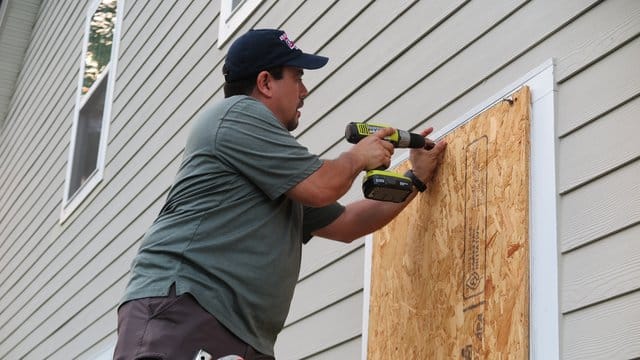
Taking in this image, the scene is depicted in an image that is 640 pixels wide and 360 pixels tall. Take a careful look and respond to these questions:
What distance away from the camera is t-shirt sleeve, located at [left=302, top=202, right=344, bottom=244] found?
3.68 meters

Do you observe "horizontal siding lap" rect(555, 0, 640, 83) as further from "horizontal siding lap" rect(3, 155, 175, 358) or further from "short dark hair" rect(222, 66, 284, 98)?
"horizontal siding lap" rect(3, 155, 175, 358)

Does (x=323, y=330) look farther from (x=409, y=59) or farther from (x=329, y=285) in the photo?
(x=409, y=59)

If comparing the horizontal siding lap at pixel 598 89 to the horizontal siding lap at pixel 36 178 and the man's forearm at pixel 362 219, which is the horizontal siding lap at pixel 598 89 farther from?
the horizontal siding lap at pixel 36 178

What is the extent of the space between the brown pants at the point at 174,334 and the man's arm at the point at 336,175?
488 millimetres

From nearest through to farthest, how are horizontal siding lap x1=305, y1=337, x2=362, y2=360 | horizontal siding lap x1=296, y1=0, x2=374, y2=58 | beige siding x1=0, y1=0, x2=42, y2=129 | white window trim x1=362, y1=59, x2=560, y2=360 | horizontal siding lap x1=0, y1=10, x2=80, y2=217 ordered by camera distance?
white window trim x1=362, y1=59, x2=560, y2=360 → horizontal siding lap x1=305, y1=337, x2=362, y2=360 → horizontal siding lap x1=296, y1=0, x2=374, y2=58 → horizontal siding lap x1=0, y1=10, x2=80, y2=217 → beige siding x1=0, y1=0, x2=42, y2=129

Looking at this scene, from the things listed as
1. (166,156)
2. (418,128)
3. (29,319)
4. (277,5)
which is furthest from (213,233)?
(29,319)

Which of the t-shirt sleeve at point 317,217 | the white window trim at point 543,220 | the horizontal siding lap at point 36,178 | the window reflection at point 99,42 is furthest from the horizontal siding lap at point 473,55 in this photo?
the horizontal siding lap at point 36,178

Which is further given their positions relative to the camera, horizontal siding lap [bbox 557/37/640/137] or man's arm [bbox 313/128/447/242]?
man's arm [bbox 313/128/447/242]

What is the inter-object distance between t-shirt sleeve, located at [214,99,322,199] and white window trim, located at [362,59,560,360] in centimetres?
70

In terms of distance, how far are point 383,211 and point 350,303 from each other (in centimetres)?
64

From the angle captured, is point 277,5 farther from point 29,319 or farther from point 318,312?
point 29,319

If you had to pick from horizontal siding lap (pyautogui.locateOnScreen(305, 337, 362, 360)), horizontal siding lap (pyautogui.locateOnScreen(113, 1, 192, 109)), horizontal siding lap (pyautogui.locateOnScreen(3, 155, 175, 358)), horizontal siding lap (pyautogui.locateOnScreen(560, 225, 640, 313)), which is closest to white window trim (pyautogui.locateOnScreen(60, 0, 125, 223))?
horizontal siding lap (pyautogui.locateOnScreen(113, 1, 192, 109))

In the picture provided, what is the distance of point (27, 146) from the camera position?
1066 centimetres

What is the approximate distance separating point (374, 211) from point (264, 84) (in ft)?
2.04
